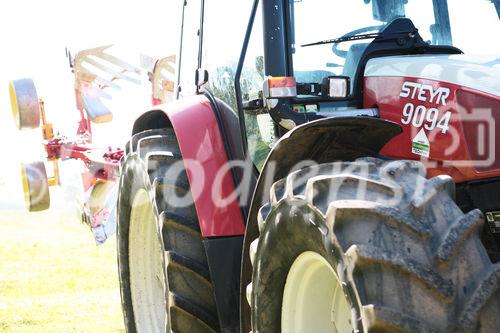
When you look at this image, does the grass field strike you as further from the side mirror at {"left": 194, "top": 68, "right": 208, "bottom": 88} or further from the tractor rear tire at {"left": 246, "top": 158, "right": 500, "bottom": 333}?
the tractor rear tire at {"left": 246, "top": 158, "right": 500, "bottom": 333}

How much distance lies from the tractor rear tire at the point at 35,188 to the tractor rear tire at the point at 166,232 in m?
2.84

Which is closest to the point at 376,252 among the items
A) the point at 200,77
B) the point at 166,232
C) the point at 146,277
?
the point at 166,232

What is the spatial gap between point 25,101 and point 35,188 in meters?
0.75

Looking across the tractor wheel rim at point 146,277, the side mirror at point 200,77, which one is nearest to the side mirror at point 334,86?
the side mirror at point 200,77

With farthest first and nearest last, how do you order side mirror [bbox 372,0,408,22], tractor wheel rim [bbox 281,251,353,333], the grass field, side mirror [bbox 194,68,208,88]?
the grass field, side mirror [bbox 194,68,208,88], side mirror [bbox 372,0,408,22], tractor wheel rim [bbox 281,251,353,333]

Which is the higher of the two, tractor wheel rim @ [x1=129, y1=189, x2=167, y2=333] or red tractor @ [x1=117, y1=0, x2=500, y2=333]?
red tractor @ [x1=117, y1=0, x2=500, y2=333]

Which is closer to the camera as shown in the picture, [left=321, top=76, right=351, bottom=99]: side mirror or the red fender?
[left=321, top=76, right=351, bottom=99]: side mirror

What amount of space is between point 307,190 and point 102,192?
16.5ft

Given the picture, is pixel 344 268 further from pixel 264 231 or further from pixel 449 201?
pixel 264 231

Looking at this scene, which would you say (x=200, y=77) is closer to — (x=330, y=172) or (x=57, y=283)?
(x=330, y=172)

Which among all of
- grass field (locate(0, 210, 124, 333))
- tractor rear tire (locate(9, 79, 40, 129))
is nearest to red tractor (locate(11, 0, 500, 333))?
grass field (locate(0, 210, 124, 333))

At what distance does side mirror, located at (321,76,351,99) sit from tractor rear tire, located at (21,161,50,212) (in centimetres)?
428

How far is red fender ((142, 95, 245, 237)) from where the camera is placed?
3412mm

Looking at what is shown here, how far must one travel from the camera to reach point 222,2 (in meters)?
3.86
